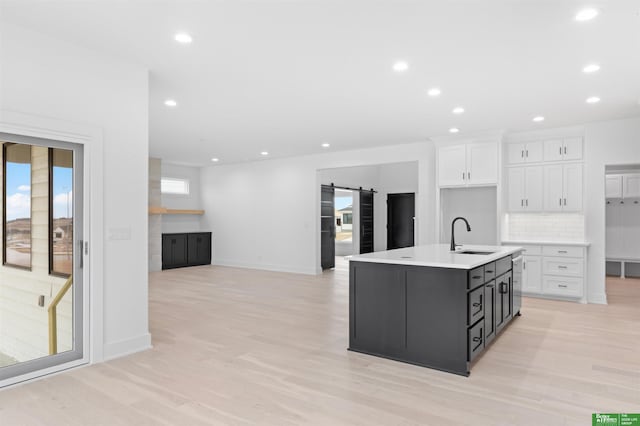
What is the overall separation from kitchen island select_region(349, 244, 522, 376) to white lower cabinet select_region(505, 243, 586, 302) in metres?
2.79

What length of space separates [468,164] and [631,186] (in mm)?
4166

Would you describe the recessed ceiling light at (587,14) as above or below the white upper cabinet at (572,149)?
above

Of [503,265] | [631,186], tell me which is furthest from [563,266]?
[631,186]

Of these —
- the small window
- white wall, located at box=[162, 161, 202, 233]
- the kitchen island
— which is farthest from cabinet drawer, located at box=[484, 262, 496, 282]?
the small window

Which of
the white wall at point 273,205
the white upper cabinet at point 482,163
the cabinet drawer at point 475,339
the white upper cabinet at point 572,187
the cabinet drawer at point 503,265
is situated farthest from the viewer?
the white wall at point 273,205

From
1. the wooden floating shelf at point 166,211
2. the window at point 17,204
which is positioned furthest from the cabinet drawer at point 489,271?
the wooden floating shelf at point 166,211

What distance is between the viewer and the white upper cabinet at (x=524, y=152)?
6.53m

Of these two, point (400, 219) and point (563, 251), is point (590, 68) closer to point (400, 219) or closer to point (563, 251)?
point (563, 251)

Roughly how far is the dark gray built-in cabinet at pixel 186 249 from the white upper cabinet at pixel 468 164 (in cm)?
Answer: 635

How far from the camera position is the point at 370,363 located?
348 centimetres

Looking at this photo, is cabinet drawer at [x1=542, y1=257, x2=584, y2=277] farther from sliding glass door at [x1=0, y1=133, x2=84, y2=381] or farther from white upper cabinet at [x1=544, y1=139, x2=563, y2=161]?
sliding glass door at [x1=0, y1=133, x2=84, y2=381]

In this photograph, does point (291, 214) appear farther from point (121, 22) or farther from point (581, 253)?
point (121, 22)

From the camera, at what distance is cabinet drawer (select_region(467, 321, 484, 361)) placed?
10.6 feet

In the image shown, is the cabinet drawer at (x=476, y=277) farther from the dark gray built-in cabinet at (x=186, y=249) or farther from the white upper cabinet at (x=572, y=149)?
the dark gray built-in cabinet at (x=186, y=249)
